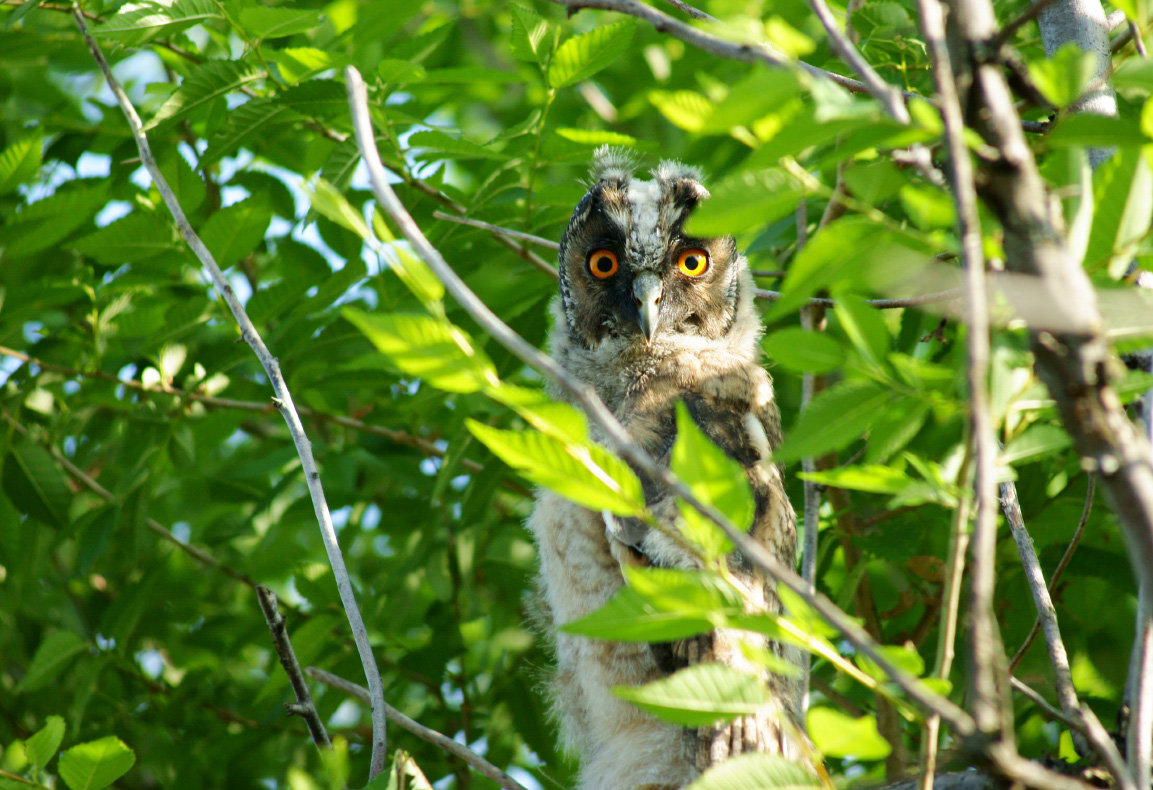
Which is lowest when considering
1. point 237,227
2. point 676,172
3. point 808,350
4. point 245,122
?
point 808,350

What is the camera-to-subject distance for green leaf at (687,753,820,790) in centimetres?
107

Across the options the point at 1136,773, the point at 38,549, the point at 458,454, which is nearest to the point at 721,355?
the point at 458,454

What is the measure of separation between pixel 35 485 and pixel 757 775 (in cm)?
263

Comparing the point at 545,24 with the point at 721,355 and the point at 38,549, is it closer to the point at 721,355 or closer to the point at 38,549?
the point at 721,355

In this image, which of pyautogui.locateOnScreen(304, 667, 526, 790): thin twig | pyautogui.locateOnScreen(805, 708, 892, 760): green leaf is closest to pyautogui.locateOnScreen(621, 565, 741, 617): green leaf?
pyautogui.locateOnScreen(805, 708, 892, 760): green leaf

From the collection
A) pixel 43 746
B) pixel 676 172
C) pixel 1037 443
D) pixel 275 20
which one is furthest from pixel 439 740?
pixel 676 172

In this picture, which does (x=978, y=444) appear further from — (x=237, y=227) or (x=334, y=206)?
(x=237, y=227)

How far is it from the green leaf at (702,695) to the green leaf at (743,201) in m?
0.50

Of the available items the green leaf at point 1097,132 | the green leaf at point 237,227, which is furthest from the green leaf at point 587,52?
the green leaf at point 1097,132

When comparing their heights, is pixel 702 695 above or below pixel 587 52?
below

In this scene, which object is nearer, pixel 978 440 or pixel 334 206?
pixel 978 440

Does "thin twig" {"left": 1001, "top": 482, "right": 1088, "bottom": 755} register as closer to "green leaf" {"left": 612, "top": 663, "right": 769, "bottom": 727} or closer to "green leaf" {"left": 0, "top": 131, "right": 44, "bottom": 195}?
"green leaf" {"left": 612, "top": 663, "right": 769, "bottom": 727}

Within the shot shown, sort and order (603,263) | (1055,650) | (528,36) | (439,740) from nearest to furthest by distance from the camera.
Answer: (1055,650)
(439,740)
(528,36)
(603,263)

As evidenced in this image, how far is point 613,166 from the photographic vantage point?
329 centimetres
